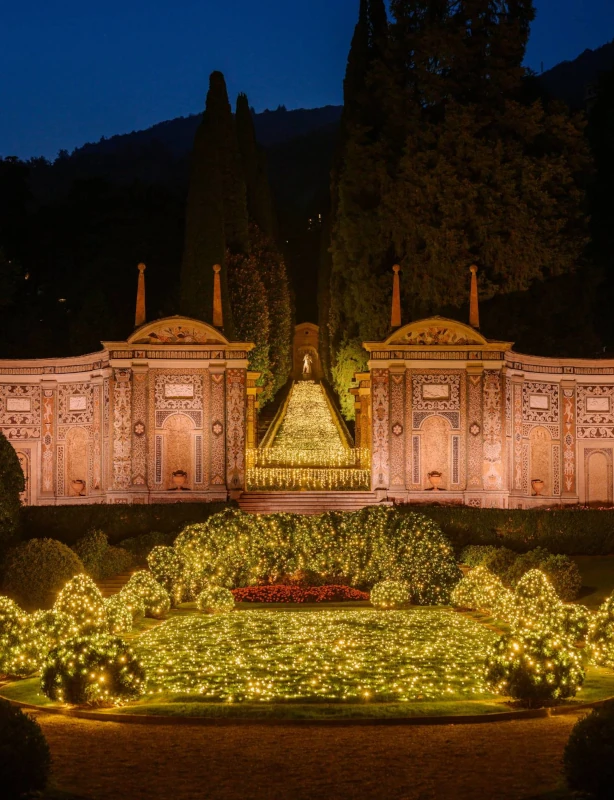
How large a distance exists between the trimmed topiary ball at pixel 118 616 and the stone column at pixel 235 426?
13455mm

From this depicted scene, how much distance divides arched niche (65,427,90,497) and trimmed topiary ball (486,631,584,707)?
2084cm

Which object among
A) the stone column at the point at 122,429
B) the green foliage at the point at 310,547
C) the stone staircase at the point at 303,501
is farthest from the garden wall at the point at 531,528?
the stone column at the point at 122,429

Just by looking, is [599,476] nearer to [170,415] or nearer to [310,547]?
[170,415]

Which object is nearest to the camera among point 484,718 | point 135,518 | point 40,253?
point 484,718

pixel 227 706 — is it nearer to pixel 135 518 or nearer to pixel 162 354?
pixel 135 518

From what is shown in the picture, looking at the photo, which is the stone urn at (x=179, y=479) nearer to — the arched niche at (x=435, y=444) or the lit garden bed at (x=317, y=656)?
the arched niche at (x=435, y=444)

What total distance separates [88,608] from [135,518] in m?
10.0

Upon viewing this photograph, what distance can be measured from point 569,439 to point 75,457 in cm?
1353

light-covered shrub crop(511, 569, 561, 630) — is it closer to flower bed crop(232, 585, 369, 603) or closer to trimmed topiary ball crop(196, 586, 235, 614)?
flower bed crop(232, 585, 369, 603)

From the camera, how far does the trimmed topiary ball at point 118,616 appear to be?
50.4 ft

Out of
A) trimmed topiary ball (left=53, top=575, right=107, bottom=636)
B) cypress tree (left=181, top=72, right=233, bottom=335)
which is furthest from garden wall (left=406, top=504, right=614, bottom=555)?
cypress tree (left=181, top=72, right=233, bottom=335)

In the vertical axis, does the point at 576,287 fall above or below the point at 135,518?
above

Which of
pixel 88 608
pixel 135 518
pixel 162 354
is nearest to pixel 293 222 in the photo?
pixel 162 354

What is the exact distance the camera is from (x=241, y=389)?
29.7m
